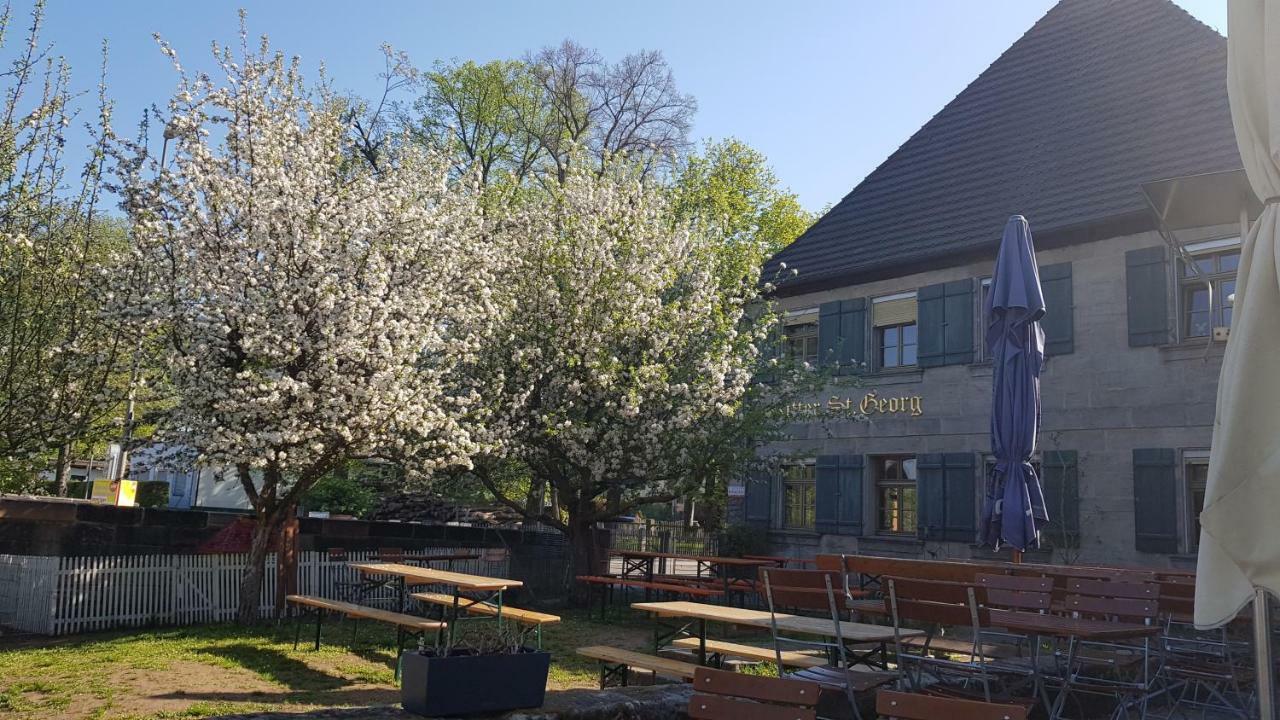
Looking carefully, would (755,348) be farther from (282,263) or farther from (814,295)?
(282,263)

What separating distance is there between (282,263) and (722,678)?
395 inches

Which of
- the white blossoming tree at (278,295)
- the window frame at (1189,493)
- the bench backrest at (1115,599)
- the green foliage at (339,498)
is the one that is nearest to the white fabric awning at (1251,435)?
the bench backrest at (1115,599)

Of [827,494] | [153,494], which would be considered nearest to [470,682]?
[827,494]

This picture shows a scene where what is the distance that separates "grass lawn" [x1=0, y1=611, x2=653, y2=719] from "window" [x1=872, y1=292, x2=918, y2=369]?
8.22 m

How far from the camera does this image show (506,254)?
16453mm

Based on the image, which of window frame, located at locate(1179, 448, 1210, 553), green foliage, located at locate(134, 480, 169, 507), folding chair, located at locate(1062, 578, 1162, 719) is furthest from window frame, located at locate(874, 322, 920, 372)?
green foliage, located at locate(134, 480, 169, 507)

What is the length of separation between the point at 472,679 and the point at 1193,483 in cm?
1245

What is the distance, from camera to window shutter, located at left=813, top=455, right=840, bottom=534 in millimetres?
19328

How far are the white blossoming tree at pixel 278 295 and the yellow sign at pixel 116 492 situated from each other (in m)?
6.13

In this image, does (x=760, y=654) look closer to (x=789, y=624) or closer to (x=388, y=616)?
(x=789, y=624)

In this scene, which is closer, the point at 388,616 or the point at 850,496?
the point at 388,616

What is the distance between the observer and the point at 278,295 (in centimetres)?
1268

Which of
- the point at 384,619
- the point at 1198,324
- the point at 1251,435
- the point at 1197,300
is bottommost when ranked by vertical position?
the point at 384,619

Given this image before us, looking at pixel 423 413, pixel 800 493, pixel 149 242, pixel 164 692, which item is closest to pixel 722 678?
pixel 164 692
